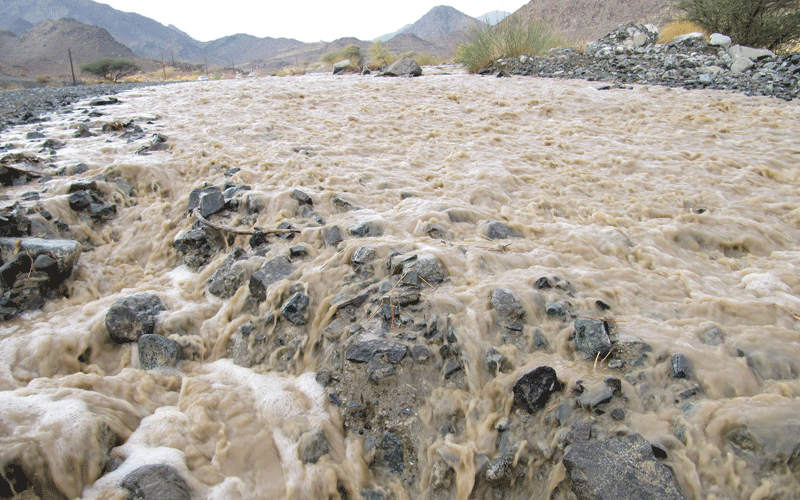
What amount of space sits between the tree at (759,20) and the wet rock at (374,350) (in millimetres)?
11556

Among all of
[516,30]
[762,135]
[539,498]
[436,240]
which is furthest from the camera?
[516,30]

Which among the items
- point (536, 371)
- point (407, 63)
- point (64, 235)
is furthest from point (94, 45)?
point (536, 371)

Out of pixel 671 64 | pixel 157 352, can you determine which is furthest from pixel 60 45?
pixel 157 352

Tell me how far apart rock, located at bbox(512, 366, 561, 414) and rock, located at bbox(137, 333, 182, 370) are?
5.45 feet

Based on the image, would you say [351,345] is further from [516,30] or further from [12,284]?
[516,30]

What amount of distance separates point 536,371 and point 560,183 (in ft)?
8.32

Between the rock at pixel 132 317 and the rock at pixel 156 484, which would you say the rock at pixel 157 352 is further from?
the rock at pixel 156 484

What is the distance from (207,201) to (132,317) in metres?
1.32

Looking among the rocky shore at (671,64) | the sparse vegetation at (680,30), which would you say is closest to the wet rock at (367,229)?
the rocky shore at (671,64)

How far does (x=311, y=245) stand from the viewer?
2.86 meters

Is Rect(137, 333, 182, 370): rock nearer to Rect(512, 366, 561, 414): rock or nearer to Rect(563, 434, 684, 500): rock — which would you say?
Rect(512, 366, 561, 414): rock

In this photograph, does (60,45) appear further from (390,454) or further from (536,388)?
(536,388)

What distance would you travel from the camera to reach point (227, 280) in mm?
2691

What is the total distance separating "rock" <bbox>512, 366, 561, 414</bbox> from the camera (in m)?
1.68
